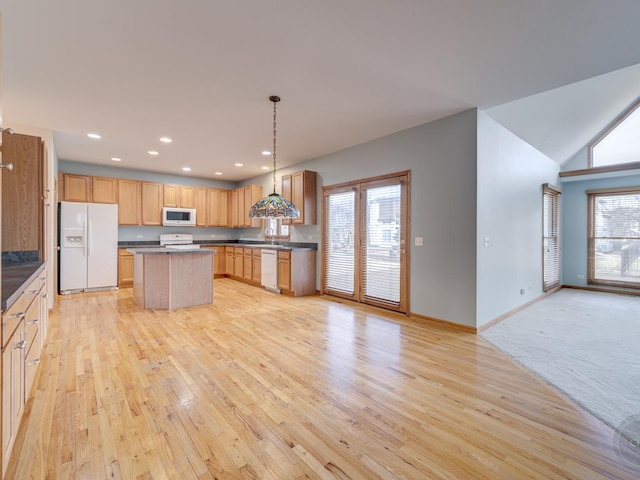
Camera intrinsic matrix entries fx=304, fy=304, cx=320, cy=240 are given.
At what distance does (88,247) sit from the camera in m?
5.93

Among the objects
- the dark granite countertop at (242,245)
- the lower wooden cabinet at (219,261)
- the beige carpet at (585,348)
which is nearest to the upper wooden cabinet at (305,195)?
the dark granite countertop at (242,245)

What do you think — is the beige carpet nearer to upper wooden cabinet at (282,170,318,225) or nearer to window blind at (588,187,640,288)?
window blind at (588,187,640,288)

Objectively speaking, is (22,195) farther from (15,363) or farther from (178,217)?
(178,217)

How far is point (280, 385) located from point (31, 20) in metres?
3.29

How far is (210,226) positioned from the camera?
8.41m

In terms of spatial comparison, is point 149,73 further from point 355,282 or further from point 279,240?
point 279,240

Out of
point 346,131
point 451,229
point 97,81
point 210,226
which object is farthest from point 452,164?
point 210,226

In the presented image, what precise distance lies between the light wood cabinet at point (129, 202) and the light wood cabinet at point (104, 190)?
0.09 metres

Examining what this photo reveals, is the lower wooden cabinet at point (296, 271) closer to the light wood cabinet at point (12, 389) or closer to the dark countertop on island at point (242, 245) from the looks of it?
the dark countertop on island at point (242, 245)

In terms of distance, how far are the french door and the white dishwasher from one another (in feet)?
3.25

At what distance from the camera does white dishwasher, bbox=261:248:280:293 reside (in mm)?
6156

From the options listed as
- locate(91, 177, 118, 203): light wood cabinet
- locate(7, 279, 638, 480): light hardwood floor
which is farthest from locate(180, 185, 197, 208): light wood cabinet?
locate(7, 279, 638, 480): light hardwood floor

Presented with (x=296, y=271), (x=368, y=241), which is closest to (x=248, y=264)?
(x=296, y=271)

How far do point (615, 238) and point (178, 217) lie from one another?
32.0ft
